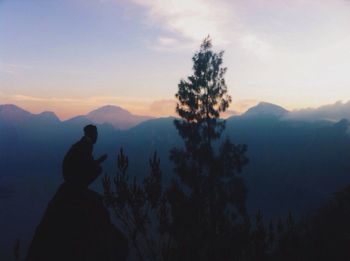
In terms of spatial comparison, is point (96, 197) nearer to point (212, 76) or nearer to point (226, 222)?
point (226, 222)

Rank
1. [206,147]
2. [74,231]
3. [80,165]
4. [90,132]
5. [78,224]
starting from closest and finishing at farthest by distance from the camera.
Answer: [74,231] < [78,224] < [80,165] < [90,132] < [206,147]

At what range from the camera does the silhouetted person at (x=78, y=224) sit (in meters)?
8.62

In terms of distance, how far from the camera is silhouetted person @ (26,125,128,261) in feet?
28.3

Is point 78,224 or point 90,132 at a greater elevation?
point 90,132

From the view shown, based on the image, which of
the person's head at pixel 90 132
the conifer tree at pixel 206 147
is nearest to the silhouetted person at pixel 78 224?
the person's head at pixel 90 132

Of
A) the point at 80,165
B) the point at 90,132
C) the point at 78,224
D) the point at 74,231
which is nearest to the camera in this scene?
the point at 74,231

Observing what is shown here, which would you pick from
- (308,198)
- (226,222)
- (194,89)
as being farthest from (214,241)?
(308,198)

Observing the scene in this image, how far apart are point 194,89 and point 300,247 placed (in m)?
20.0

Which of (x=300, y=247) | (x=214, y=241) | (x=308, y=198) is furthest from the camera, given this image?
(x=308, y=198)

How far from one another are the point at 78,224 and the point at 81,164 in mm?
1450

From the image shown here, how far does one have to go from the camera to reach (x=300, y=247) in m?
9.78

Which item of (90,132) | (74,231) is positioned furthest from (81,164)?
(74,231)

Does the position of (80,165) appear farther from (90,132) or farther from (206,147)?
(206,147)

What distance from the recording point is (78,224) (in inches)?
349
